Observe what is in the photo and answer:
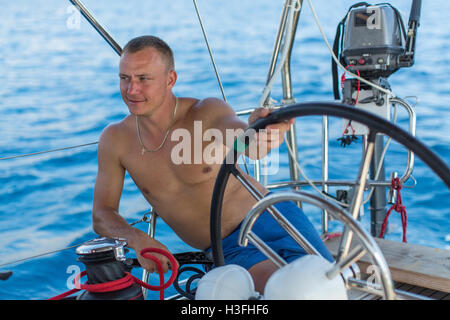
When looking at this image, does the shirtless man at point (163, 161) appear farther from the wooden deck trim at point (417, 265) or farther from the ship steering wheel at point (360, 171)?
the ship steering wheel at point (360, 171)

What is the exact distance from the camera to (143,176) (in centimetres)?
168

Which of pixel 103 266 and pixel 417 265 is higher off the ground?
pixel 103 266

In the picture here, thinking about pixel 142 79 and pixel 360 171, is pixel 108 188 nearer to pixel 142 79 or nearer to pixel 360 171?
pixel 142 79

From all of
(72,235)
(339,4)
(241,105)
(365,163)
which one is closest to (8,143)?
(72,235)

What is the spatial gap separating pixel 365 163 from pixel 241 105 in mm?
7590

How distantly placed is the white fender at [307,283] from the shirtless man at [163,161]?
0.81 metres

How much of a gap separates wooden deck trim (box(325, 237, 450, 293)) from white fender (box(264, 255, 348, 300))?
3.15 ft

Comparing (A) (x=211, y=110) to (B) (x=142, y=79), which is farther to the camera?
(A) (x=211, y=110)

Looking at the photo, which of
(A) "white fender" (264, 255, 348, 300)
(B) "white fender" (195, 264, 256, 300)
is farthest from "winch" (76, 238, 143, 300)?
(A) "white fender" (264, 255, 348, 300)

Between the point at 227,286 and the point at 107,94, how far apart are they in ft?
28.1

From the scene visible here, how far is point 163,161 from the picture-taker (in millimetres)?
1669

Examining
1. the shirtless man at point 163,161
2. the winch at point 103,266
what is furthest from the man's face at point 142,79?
the winch at point 103,266

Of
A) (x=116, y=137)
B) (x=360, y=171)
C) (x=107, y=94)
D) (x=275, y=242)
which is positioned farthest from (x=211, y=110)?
(x=107, y=94)
